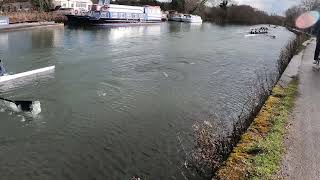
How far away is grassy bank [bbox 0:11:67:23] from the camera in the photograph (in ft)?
185

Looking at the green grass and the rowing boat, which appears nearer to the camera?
the green grass

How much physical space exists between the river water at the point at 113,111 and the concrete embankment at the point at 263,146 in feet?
5.32

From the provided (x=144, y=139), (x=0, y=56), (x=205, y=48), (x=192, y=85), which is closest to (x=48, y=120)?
(x=144, y=139)

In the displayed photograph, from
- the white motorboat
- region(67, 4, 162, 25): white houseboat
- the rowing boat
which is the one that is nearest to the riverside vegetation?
the rowing boat

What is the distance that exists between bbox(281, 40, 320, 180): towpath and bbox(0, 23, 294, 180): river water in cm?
243

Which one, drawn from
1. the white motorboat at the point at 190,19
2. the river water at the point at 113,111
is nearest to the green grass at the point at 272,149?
the river water at the point at 113,111

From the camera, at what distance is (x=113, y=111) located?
53.0ft

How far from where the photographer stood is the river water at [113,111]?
37.1ft

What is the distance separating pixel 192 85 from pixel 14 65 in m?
11.3

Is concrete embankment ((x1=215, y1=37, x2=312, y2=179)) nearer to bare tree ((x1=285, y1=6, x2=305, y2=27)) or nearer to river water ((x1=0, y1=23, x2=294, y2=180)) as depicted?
river water ((x1=0, y1=23, x2=294, y2=180))

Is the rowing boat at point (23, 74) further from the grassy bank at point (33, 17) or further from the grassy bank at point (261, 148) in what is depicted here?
the grassy bank at point (33, 17)

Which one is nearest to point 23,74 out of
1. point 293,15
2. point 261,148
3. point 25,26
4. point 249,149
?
point 249,149

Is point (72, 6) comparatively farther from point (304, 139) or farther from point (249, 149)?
point (249, 149)

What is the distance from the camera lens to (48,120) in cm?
1480
